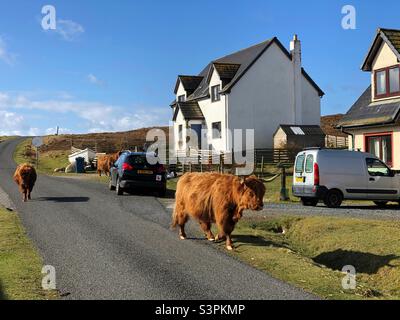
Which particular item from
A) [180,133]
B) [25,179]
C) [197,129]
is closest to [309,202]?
[25,179]

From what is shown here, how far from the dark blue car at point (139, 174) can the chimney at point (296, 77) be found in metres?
22.3

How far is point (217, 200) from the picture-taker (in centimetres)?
1039

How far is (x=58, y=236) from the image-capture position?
11391 millimetres

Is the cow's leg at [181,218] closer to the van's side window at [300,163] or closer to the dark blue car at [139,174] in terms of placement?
the van's side window at [300,163]

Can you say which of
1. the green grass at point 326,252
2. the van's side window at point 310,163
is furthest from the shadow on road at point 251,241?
the van's side window at point 310,163

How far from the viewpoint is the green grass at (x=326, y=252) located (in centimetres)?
802

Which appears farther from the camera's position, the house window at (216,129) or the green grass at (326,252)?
the house window at (216,129)

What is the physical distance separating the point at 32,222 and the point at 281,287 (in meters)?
8.31

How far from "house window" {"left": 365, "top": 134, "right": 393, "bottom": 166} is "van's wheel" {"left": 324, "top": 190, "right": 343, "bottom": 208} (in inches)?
246

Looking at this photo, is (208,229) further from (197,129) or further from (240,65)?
(197,129)

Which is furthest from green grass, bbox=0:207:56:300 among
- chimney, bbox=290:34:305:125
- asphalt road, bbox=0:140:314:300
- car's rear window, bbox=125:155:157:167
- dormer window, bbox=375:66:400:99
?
chimney, bbox=290:34:305:125

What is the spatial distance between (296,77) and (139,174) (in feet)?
78.4

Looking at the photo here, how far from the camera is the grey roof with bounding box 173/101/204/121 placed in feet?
144

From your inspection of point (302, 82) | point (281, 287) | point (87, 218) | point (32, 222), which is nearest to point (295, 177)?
point (87, 218)
